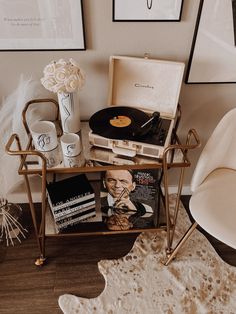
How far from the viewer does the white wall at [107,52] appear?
1095 millimetres

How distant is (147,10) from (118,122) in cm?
45

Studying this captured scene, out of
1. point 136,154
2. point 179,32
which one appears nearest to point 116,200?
point 136,154

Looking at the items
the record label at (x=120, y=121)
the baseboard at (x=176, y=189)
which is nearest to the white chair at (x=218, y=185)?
the record label at (x=120, y=121)

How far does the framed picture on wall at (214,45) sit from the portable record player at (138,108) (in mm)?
141

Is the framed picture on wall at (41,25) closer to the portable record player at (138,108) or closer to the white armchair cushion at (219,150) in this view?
the portable record player at (138,108)

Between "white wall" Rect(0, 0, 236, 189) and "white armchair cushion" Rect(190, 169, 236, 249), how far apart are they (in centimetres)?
39

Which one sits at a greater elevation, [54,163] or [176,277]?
[54,163]

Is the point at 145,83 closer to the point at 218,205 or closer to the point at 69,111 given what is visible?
the point at 69,111

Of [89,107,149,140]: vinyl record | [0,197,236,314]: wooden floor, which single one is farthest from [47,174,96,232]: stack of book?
[89,107,149,140]: vinyl record

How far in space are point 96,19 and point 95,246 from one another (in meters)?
1.09

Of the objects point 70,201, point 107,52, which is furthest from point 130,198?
point 107,52

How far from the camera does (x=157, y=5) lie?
105 centimetres

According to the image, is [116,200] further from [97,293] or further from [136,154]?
[97,293]

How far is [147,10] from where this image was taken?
3.48ft
